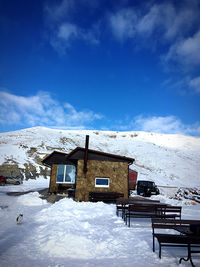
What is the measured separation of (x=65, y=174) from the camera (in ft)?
60.7

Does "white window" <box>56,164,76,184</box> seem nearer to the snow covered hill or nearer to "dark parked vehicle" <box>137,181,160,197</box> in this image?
"dark parked vehicle" <box>137,181,160,197</box>

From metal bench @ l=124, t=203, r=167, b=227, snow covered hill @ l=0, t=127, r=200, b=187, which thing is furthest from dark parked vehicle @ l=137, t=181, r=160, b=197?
snow covered hill @ l=0, t=127, r=200, b=187

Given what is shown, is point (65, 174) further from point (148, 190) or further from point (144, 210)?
point (144, 210)

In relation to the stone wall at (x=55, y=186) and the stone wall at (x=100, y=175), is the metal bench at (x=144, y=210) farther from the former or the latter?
the stone wall at (x=55, y=186)

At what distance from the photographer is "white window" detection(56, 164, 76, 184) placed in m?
18.4

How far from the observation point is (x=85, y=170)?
13.6m

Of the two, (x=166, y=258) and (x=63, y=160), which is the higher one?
(x=63, y=160)

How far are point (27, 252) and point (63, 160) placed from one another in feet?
47.6

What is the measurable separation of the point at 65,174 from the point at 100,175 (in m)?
6.17

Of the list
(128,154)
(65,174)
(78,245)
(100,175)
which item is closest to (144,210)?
(78,245)

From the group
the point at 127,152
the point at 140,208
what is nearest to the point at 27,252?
the point at 140,208

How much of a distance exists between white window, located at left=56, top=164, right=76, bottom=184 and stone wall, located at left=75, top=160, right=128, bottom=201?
5.26 m

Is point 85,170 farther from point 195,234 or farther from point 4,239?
point 195,234

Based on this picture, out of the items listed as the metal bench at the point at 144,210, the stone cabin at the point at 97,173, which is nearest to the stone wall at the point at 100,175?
Result: the stone cabin at the point at 97,173
